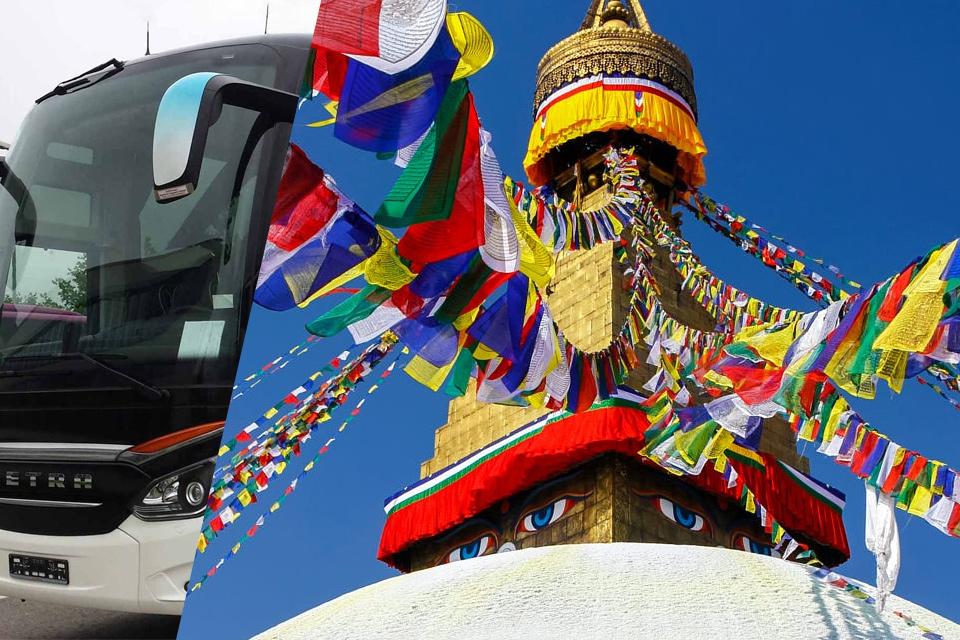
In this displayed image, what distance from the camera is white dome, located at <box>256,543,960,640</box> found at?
3740mm

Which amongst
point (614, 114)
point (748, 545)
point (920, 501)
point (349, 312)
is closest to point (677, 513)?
point (748, 545)

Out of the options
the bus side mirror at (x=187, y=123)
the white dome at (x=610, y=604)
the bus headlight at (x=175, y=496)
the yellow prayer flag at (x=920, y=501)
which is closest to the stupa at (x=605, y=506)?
the white dome at (x=610, y=604)

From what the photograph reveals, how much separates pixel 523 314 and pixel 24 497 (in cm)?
299

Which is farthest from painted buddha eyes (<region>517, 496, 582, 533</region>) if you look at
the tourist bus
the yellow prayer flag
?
the tourist bus

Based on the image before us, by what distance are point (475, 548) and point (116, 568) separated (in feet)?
24.0

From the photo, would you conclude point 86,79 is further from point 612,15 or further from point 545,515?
point 612,15

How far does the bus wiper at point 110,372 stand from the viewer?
1.98 m

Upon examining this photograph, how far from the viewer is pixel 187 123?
6.55 ft

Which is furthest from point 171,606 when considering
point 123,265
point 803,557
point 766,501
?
point 766,501

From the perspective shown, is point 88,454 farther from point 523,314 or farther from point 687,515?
point 687,515

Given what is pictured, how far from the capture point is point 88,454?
6.20 ft

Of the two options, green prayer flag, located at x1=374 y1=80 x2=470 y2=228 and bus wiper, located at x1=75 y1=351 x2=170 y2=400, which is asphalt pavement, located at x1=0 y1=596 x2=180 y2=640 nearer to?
bus wiper, located at x1=75 y1=351 x2=170 y2=400

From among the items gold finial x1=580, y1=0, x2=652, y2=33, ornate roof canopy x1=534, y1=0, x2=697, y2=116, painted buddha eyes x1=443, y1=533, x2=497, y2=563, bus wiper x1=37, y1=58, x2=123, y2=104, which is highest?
gold finial x1=580, y1=0, x2=652, y2=33

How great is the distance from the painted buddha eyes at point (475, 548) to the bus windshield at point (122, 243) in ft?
22.5
